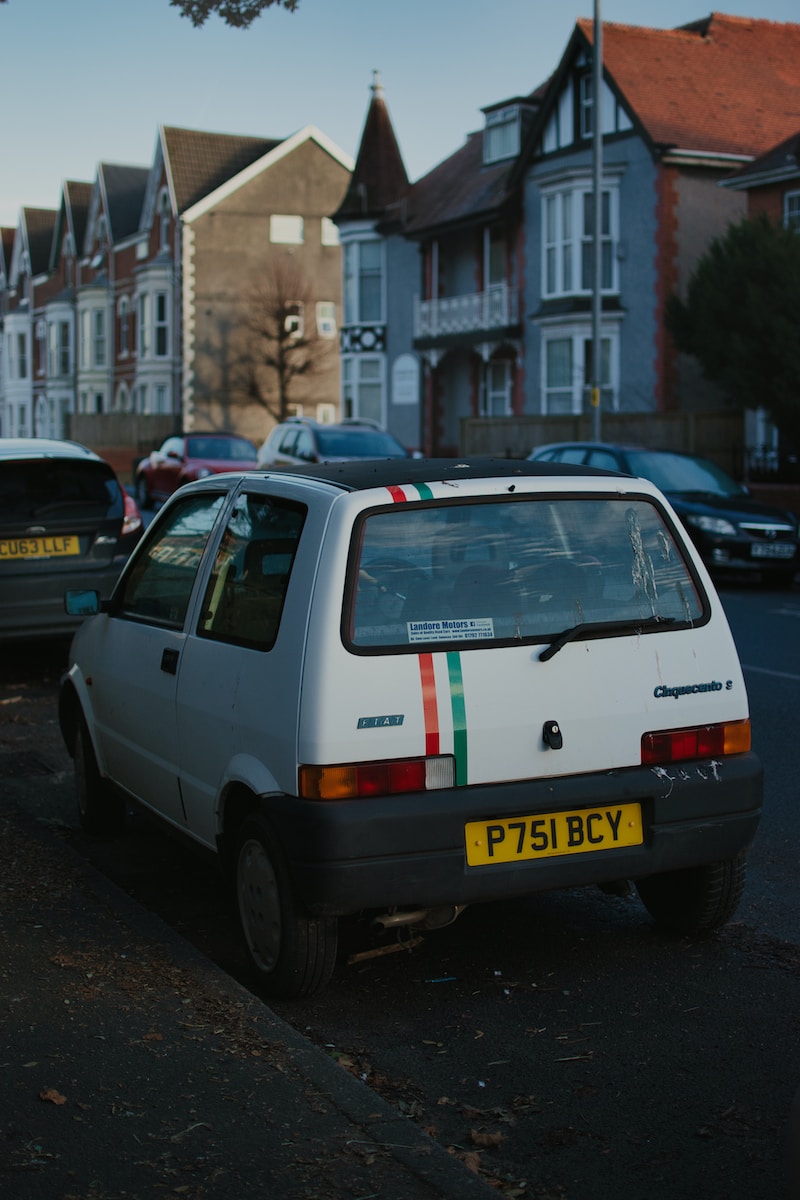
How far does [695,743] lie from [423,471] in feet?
4.12

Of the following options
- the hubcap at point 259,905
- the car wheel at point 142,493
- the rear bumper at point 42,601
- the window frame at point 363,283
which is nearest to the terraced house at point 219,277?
the window frame at point 363,283

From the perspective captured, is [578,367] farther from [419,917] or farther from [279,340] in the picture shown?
[419,917]

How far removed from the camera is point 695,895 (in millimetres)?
4918

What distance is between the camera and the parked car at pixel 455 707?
4234mm

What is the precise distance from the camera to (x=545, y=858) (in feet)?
14.4

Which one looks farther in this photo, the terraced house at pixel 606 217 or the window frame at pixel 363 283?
the window frame at pixel 363 283

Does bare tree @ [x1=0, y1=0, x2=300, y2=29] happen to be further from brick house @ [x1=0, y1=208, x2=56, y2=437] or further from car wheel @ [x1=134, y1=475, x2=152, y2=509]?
brick house @ [x1=0, y1=208, x2=56, y2=437]

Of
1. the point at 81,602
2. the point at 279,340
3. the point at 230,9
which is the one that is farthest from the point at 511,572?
the point at 279,340

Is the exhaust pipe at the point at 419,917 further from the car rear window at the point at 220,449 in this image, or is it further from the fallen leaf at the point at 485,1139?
the car rear window at the point at 220,449

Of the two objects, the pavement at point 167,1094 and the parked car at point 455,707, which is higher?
the parked car at point 455,707

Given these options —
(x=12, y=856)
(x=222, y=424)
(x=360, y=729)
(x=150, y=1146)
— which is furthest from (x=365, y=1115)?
(x=222, y=424)

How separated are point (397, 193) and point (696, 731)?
1740 inches

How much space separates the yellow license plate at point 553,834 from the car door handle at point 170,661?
146cm

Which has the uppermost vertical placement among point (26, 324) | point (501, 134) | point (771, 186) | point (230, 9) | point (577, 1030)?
point (501, 134)
